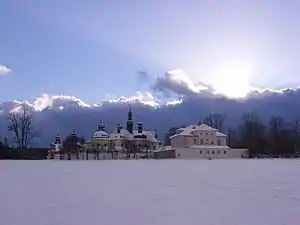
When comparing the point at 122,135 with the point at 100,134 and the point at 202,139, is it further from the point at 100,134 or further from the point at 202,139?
the point at 202,139

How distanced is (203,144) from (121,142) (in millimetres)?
23436

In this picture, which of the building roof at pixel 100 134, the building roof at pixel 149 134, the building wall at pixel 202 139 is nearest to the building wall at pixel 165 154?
the building wall at pixel 202 139

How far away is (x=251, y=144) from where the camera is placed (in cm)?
8569

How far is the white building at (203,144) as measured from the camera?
87688mm

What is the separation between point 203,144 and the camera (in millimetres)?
91500

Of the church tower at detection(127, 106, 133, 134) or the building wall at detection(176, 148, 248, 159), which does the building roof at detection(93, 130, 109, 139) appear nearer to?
the church tower at detection(127, 106, 133, 134)

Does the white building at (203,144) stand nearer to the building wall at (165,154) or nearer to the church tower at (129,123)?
the building wall at (165,154)

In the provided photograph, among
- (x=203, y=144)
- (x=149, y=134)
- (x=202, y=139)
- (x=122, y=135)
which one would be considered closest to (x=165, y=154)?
(x=203, y=144)

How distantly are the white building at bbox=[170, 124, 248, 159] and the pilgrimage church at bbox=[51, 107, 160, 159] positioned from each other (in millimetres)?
8970

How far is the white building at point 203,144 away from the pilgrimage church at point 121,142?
897 centimetres

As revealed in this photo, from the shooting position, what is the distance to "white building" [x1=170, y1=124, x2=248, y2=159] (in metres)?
87.7

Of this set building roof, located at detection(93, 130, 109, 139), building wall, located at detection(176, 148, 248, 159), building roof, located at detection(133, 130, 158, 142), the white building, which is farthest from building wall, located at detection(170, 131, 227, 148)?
building roof, located at detection(93, 130, 109, 139)

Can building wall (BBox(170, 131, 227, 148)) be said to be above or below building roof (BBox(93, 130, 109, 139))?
below
